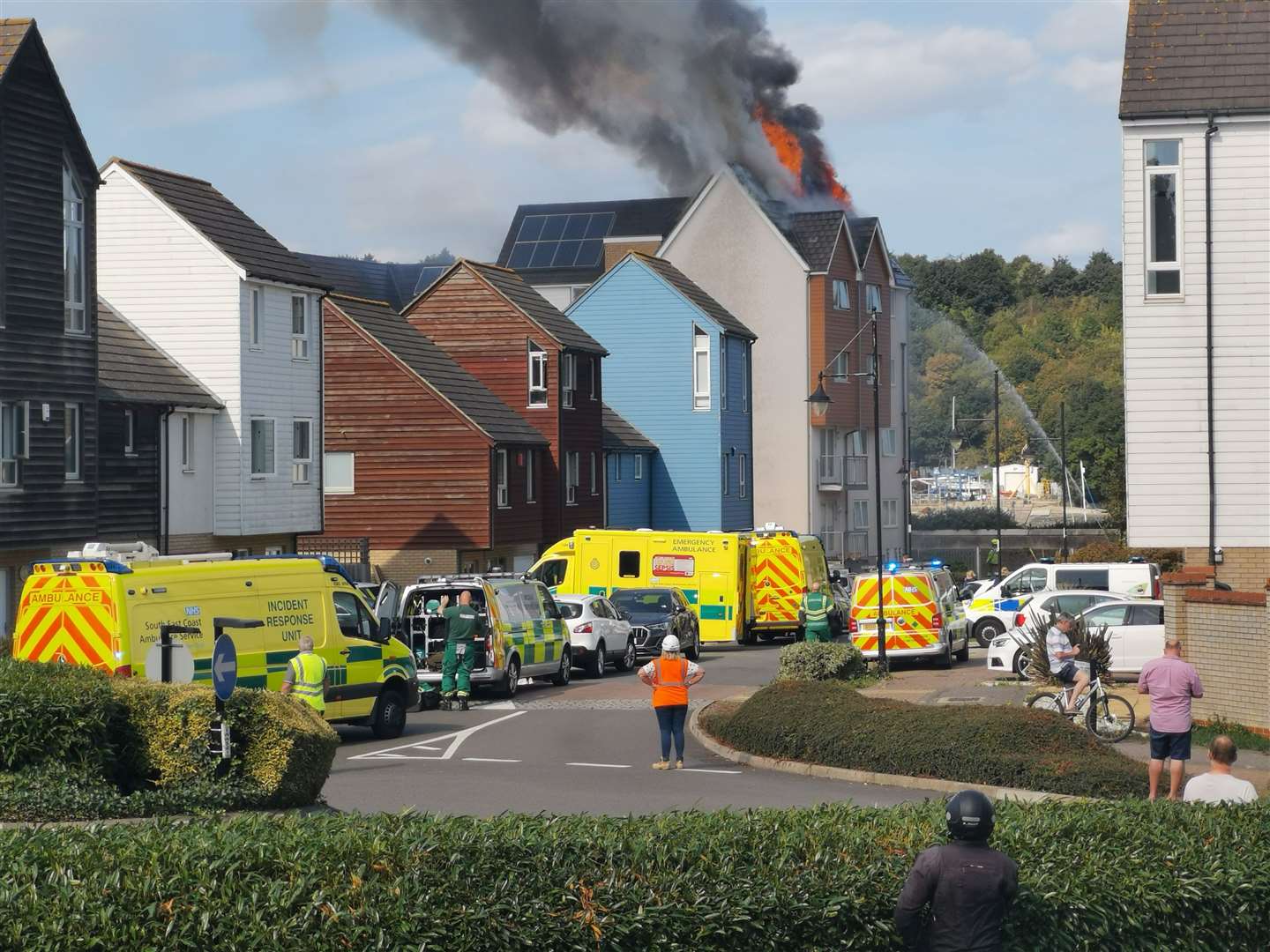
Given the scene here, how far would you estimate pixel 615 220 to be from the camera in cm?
7594

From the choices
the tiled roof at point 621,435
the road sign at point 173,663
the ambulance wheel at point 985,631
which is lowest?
the ambulance wheel at point 985,631

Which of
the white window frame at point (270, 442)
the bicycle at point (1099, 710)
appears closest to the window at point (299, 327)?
the white window frame at point (270, 442)

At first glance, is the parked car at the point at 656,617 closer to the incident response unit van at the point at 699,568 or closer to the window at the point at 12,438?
the incident response unit van at the point at 699,568

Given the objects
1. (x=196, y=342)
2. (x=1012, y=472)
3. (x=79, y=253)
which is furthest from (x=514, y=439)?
(x=1012, y=472)

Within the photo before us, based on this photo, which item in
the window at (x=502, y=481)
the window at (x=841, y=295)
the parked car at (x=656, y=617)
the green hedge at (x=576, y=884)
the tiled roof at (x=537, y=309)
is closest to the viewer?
the green hedge at (x=576, y=884)

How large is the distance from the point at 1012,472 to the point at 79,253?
10026 centimetres

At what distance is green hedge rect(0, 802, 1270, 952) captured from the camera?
7855 millimetres

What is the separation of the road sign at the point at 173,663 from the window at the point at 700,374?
47607 mm

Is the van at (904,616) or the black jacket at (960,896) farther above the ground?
the black jacket at (960,896)

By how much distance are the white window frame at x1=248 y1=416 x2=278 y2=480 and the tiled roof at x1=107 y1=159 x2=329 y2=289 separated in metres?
3.41

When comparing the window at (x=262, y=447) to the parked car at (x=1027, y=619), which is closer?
the parked car at (x=1027, y=619)

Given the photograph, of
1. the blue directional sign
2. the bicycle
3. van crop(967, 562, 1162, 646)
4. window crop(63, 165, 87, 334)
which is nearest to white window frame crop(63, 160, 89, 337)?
window crop(63, 165, 87, 334)

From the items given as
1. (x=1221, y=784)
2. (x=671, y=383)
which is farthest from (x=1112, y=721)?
(x=671, y=383)

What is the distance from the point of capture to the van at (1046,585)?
37344 millimetres
